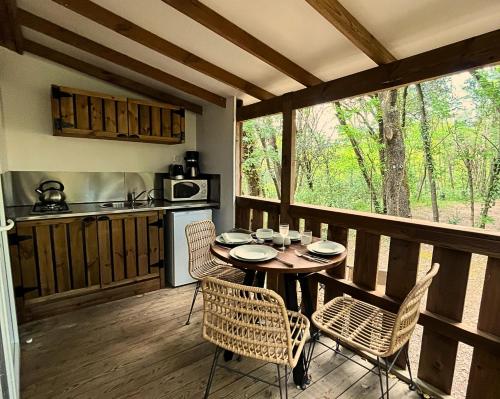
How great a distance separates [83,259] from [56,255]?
0.73ft

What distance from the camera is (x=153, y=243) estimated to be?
2.99m

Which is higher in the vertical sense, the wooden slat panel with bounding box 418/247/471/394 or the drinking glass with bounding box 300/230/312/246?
the drinking glass with bounding box 300/230/312/246

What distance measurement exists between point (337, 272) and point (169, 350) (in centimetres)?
144

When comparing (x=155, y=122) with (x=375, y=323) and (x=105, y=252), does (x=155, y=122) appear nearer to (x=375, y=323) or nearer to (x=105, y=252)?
(x=105, y=252)

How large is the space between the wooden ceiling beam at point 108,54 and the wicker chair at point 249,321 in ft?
7.73

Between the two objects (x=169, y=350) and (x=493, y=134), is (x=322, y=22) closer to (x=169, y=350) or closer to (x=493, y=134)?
(x=169, y=350)

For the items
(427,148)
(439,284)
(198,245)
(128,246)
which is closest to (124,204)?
(128,246)

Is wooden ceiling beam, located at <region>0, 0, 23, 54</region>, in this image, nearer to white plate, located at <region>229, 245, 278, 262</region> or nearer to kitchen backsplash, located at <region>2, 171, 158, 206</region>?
kitchen backsplash, located at <region>2, 171, 158, 206</region>

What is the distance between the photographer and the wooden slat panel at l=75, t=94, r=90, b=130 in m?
2.73

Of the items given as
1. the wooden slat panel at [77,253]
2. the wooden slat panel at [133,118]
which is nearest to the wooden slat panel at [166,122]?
the wooden slat panel at [133,118]

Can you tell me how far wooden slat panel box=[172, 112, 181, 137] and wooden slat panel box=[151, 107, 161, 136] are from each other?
0.16 m

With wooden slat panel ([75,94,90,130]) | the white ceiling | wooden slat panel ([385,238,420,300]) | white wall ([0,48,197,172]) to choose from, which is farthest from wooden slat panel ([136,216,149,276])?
wooden slat panel ([385,238,420,300])

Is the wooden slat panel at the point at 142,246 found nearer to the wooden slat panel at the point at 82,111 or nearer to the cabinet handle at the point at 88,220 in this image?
the cabinet handle at the point at 88,220

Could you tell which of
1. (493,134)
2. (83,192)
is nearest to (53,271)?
(83,192)
